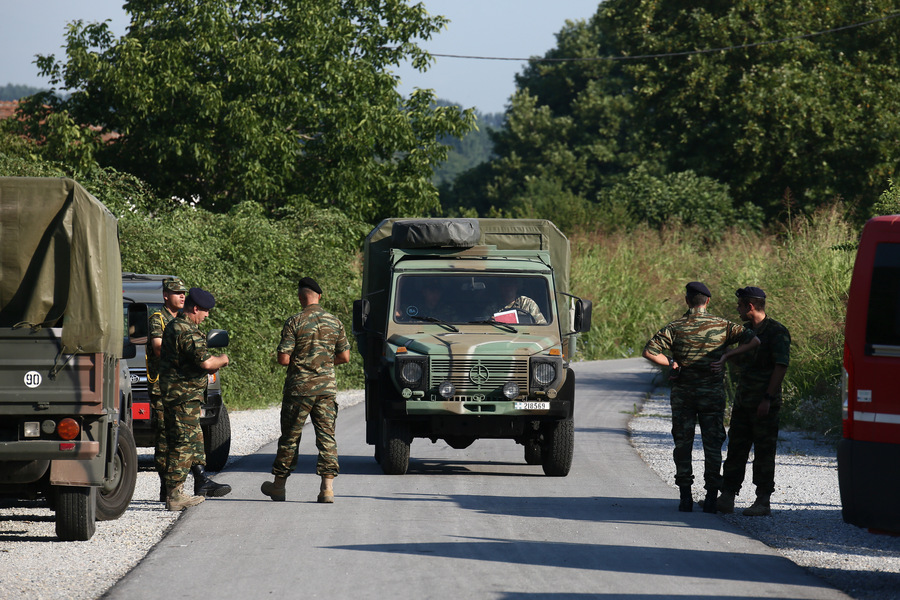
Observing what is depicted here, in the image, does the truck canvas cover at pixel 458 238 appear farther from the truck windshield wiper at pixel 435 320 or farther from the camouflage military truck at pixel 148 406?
the camouflage military truck at pixel 148 406

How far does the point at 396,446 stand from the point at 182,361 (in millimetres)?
2860

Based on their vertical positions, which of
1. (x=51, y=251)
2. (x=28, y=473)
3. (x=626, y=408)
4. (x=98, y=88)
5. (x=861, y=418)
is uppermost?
(x=98, y=88)

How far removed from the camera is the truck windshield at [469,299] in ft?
41.0

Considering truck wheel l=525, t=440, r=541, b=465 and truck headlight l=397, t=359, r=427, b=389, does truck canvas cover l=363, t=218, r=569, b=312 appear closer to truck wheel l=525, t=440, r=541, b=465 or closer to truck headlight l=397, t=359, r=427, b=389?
truck headlight l=397, t=359, r=427, b=389

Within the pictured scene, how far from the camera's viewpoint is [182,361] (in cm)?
988

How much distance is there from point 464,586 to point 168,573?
1.85m

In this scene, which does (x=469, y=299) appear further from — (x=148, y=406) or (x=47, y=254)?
(x=47, y=254)

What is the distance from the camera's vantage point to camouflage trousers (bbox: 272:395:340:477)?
32.9ft

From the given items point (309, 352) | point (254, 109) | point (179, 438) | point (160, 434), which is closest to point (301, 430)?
point (309, 352)

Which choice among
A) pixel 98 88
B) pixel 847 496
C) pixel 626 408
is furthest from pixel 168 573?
pixel 98 88

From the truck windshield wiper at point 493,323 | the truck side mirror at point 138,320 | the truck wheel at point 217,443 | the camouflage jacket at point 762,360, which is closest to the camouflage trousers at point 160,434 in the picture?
the truck side mirror at point 138,320

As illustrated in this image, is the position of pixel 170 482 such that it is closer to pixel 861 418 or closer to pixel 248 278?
pixel 861 418

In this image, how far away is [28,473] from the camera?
7789 millimetres

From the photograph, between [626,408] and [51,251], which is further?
[626,408]
